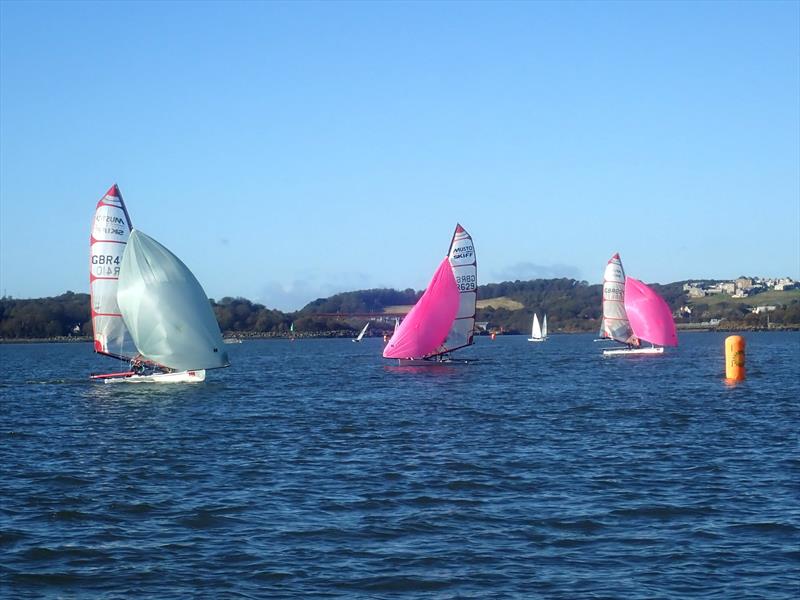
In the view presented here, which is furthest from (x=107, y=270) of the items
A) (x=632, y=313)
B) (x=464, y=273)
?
(x=632, y=313)

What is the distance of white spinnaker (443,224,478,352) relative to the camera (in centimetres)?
6931

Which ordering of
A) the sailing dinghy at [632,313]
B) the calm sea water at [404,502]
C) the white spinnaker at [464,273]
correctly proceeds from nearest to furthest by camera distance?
the calm sea water at [404,502] < the white spinnaker at [464,273] < the sailing dinghy at [632,313]

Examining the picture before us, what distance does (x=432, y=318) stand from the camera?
68.4m

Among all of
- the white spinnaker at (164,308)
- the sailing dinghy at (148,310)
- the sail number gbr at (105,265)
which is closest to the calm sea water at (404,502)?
the white spinnaker at (164,308)

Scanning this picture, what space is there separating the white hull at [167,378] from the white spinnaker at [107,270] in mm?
1334

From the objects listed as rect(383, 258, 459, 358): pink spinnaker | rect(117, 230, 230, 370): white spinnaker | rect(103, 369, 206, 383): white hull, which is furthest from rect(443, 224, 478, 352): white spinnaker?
rect(117, 230, 230, 370): white spinnaker

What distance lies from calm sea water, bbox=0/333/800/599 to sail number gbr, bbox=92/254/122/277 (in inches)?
421

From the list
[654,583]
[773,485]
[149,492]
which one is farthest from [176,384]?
[654,583]

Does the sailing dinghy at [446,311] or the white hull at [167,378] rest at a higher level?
the sailing dinghy at [446,311]

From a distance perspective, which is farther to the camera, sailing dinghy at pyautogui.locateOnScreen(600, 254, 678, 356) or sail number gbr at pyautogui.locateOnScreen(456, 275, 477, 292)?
sailing dinghy at pyautogui.locateOnScreen(600, 254, 678, 356)

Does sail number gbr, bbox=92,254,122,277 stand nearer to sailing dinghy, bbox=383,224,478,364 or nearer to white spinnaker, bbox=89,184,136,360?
white spinnaker, bbox=89,184,136,360

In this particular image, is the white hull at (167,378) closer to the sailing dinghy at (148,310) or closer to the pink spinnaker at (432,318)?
the sailing dinghy at (148,310)

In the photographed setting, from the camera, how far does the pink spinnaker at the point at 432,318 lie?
6781 cm

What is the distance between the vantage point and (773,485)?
21.8 m
